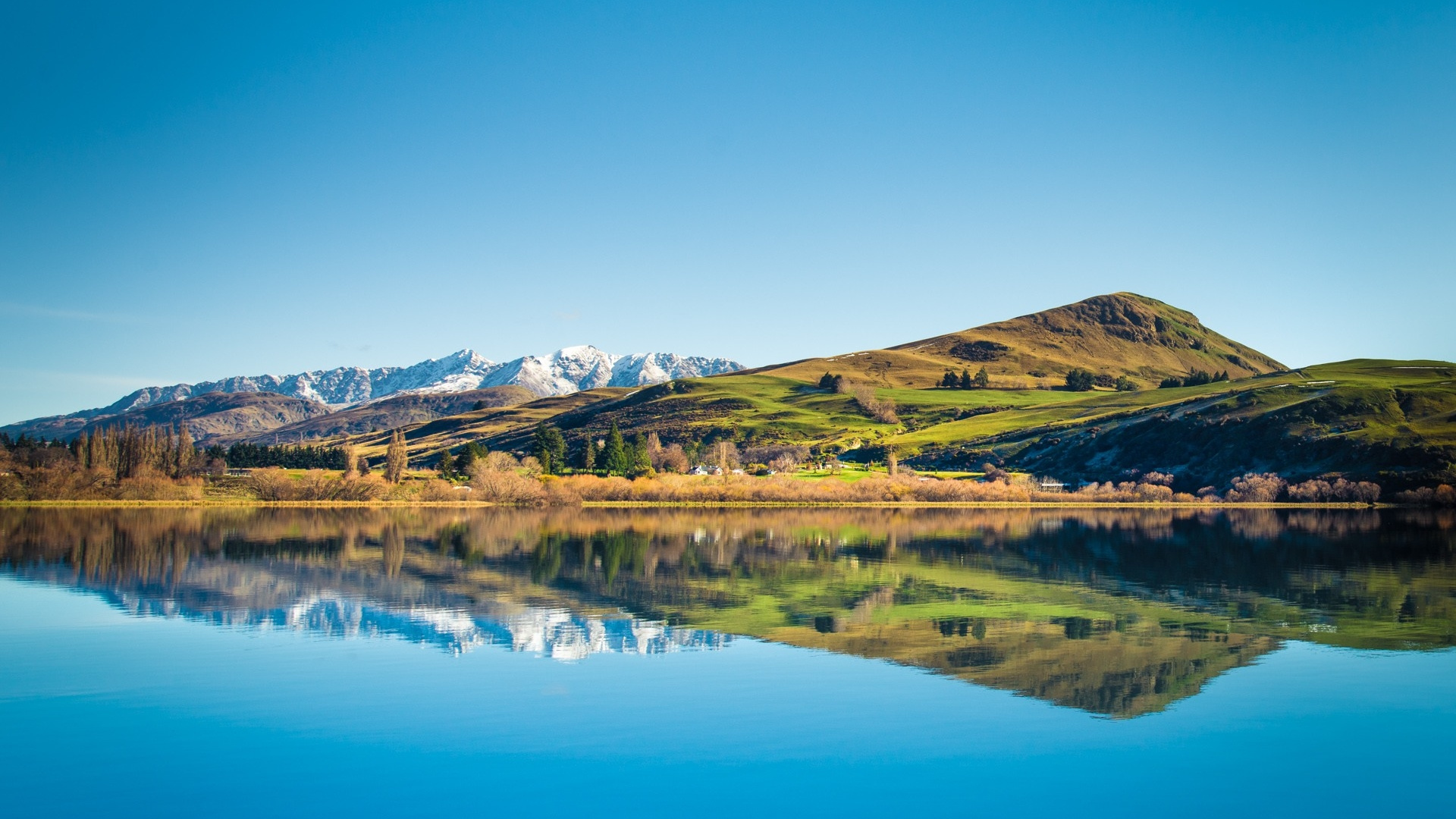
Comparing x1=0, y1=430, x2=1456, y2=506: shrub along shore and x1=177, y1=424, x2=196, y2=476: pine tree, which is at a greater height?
x1=177, y1=424, x2=196, y2=476: pine tree

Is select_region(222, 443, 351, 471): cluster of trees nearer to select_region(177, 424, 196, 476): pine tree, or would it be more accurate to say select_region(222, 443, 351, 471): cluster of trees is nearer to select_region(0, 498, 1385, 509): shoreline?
select_region(177, 424, 196, 476): pine tree

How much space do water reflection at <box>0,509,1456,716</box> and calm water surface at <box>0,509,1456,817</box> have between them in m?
0.25

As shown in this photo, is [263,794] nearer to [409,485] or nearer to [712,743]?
[712,743]

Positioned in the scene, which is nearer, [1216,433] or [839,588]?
[839,588]

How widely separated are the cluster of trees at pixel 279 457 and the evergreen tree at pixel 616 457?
4454cm

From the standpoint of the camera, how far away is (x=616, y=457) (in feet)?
455

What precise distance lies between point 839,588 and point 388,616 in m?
18.0

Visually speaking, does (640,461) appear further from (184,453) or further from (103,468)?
(103,468)

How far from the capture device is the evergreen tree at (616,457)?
5433 inches

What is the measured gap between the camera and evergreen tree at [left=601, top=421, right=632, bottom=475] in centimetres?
13800

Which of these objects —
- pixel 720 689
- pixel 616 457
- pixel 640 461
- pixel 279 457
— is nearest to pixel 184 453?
pixel 279 457

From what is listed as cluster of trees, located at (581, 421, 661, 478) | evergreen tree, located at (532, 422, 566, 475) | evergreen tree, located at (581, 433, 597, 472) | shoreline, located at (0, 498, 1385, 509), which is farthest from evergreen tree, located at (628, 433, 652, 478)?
shoreline, located at (0, 498, 1385, 509)

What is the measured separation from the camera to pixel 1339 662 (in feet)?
80.5

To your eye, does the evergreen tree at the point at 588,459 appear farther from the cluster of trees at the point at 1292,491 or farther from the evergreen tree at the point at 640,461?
the cluster of trees at the point at 1292,491
